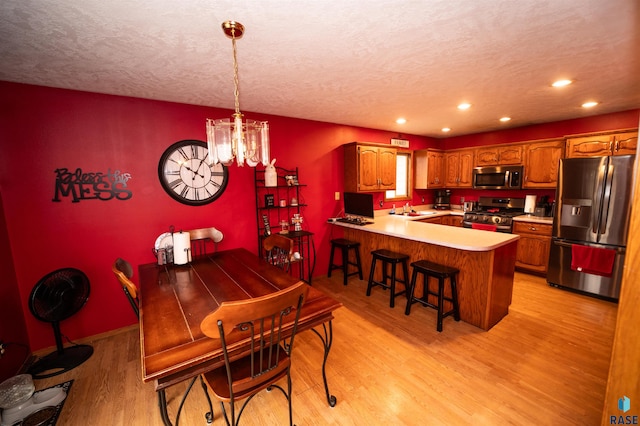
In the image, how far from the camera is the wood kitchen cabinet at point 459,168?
199 inches

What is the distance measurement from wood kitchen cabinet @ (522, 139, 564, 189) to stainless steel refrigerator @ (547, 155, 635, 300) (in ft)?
2.01

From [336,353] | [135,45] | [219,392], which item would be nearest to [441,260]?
[336,353]

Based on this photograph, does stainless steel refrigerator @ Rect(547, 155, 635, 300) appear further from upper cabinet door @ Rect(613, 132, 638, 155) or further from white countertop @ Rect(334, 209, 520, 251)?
white countertop @ Rect(334, 209, 520, 251)

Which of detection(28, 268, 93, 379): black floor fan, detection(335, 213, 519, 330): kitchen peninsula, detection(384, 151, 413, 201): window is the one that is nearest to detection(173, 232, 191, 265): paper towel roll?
detection(28, 268, 93, 379): black floor fan

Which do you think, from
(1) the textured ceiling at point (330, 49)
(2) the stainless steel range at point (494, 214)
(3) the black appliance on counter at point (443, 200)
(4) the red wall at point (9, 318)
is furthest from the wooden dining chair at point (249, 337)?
(3) the black appliance on counter at point (443, 200)

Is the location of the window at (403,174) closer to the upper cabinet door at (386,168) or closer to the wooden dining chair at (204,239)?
the upper cabinet door at (386,168)

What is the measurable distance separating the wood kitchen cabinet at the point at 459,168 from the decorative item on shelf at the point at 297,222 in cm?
343

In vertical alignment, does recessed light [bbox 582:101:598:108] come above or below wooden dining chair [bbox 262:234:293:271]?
above

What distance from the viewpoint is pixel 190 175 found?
303cm

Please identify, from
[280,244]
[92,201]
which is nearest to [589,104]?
[280,244]

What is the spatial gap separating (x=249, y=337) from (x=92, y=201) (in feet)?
7.79

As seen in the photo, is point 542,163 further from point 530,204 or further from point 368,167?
point 368,167

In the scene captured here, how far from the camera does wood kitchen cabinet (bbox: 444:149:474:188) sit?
5.04 m

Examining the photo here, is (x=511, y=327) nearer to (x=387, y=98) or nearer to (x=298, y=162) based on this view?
(x=387, y=98)
